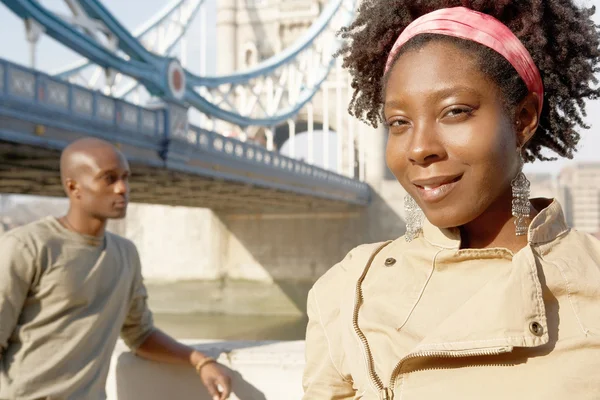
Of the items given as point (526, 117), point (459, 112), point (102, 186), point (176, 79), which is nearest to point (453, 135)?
point (459, 112)

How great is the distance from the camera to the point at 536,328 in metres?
0.81

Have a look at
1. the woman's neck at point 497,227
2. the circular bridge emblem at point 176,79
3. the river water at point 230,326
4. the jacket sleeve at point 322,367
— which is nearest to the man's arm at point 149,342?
the jacket sleeve at point 322,367

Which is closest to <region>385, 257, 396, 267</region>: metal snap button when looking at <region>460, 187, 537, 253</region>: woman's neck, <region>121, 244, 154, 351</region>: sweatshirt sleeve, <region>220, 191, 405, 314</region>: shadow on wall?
<region>460, 187, 537, 253</region>: woman's neck

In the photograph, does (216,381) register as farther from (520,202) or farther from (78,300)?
(520,202)

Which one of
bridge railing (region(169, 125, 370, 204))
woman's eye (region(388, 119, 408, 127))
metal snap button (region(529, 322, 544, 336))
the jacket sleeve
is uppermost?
bridge railing (region(169, 125, 370, 204))

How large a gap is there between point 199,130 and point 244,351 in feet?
28.3

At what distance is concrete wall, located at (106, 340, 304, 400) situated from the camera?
1865mm

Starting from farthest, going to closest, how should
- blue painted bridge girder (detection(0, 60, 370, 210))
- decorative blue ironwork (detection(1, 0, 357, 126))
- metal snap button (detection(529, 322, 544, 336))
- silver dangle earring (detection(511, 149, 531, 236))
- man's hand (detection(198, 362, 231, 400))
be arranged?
decorative blue ironwork (detection(1, 0, 357, 126))
blue painted bridge girder (detection(0, 60, 370, 210))
man's hand (detection(198, 362, 231, 400))
silver dangle earring (detection(511, 149, 531, 236))
metal snap button (detection(529, 322, 544, 336))

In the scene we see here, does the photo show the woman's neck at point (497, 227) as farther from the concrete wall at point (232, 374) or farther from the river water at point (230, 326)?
the river water at point (230, 326)

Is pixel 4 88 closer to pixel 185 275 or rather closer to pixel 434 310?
pixel 434 310

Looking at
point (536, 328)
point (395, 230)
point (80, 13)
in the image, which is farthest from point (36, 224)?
point (395, 230)

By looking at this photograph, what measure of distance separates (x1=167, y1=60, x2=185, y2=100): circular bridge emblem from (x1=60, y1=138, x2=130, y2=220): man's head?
8.52 meters

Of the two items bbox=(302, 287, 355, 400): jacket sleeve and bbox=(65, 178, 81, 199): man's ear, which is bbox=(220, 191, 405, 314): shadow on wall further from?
bbox=(302, 287, 355, 400): jacket sleeve

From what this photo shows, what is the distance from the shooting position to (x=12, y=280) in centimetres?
160
